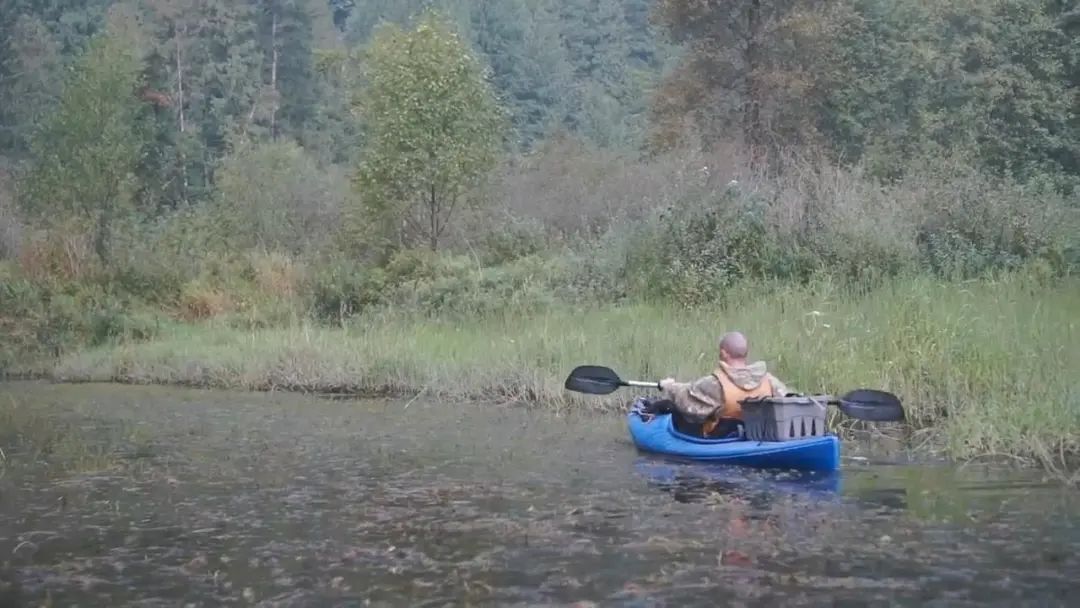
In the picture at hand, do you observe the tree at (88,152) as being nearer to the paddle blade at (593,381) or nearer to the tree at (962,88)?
the tree at (962,88)

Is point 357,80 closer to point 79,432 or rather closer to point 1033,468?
point 79,432

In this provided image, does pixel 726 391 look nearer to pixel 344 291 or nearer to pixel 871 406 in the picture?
pixel 871 406

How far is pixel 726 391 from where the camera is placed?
10945mm

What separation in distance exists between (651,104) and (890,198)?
12.1 meters

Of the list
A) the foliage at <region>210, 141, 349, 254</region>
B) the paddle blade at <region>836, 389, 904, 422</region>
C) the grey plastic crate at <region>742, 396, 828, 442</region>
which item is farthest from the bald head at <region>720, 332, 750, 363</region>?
the foliage at <region>210, 141, 349, 254</region>

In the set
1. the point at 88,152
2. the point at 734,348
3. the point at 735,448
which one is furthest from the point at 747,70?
the point at 735,448

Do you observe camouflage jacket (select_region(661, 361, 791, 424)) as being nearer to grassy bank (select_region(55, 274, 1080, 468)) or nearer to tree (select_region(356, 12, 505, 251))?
grassy bank (select_region(55, 274, 1080, 468))

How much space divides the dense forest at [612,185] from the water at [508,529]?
25.8 feet

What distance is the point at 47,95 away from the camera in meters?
A: 46.6

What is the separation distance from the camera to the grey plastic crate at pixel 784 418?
33.9 feet

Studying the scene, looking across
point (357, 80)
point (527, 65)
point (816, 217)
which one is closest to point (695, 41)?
point (816, 217)

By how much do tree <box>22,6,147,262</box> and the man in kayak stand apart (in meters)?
20.5

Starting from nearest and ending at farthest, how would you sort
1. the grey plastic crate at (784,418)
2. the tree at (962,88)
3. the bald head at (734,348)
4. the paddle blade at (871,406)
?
the grey plastic crate at (784,418) < the paddle blade at (871,406) < the bald head at (734,348) < the tree at (962,88)

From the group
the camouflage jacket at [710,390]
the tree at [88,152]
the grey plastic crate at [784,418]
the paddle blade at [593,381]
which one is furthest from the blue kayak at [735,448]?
the tree at [88,152]
